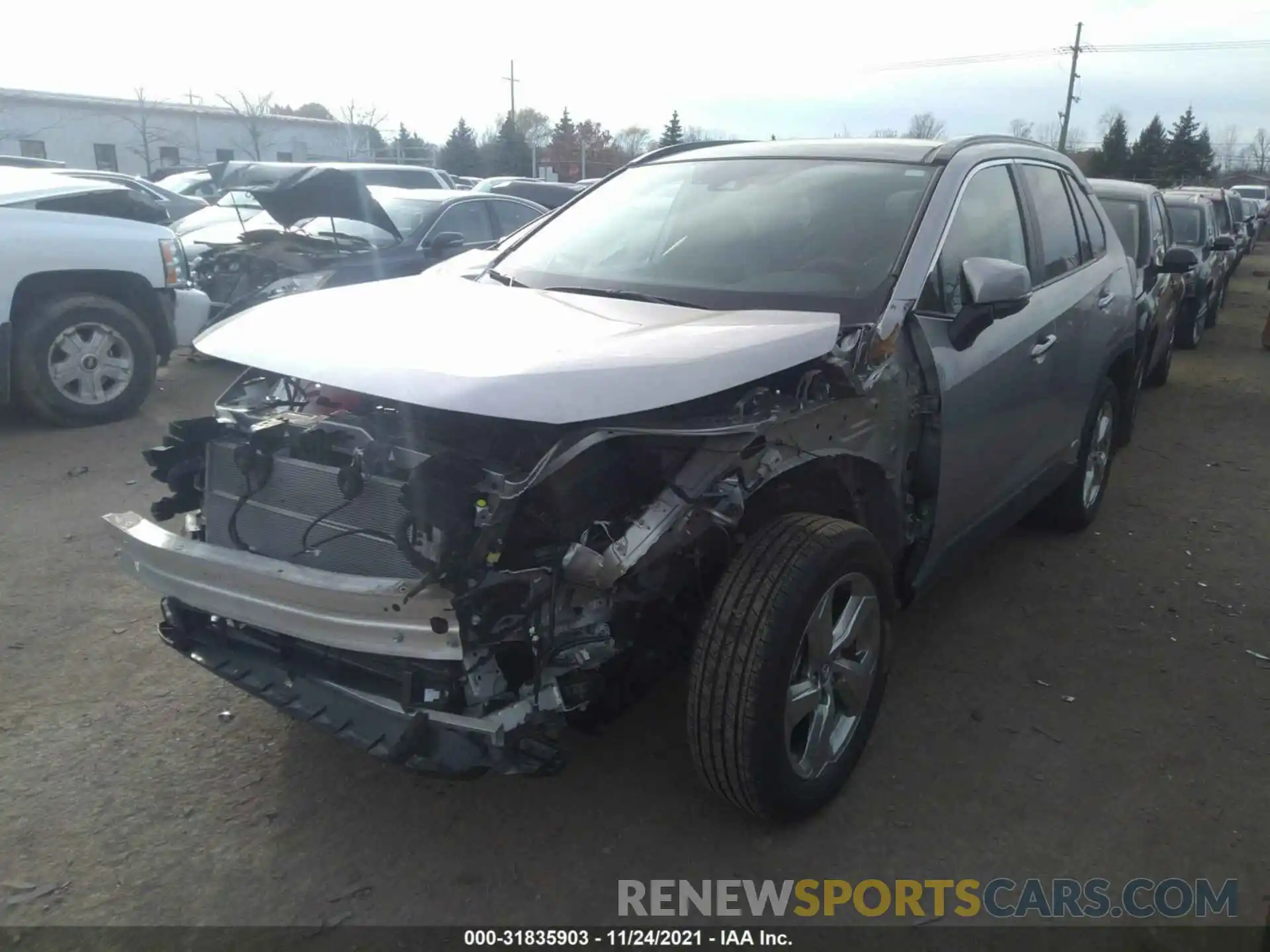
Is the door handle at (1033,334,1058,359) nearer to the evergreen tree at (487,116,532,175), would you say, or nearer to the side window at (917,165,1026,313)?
the side window at (917,165,1026,313)

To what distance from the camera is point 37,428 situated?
22.2 ft

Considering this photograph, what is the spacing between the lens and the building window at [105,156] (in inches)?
1624

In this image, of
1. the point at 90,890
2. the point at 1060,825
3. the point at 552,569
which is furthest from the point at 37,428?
the point at 1060,825

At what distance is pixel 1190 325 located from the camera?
1169cm

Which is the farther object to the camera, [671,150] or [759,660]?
[671,150]

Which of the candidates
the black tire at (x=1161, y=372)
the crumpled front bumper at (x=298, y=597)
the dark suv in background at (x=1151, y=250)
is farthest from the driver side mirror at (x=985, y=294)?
the black tire at (x=1161, y=372)

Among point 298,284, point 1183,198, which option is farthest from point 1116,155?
point 298,284

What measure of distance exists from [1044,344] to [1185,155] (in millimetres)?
51267

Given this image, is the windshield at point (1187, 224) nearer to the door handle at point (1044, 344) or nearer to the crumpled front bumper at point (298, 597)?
the door handle at point (1044, 344)

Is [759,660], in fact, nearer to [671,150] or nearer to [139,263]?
[671,150]

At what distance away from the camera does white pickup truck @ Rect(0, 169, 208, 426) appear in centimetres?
650

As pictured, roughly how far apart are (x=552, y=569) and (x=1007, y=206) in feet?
8.71

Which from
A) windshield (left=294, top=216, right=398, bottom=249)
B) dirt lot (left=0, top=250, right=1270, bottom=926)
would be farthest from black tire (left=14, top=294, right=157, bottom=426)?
dirt lot (left=0, top=250, right=1270, bottom=926)

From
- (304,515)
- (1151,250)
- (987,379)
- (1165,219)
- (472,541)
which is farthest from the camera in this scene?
(1165,219)
